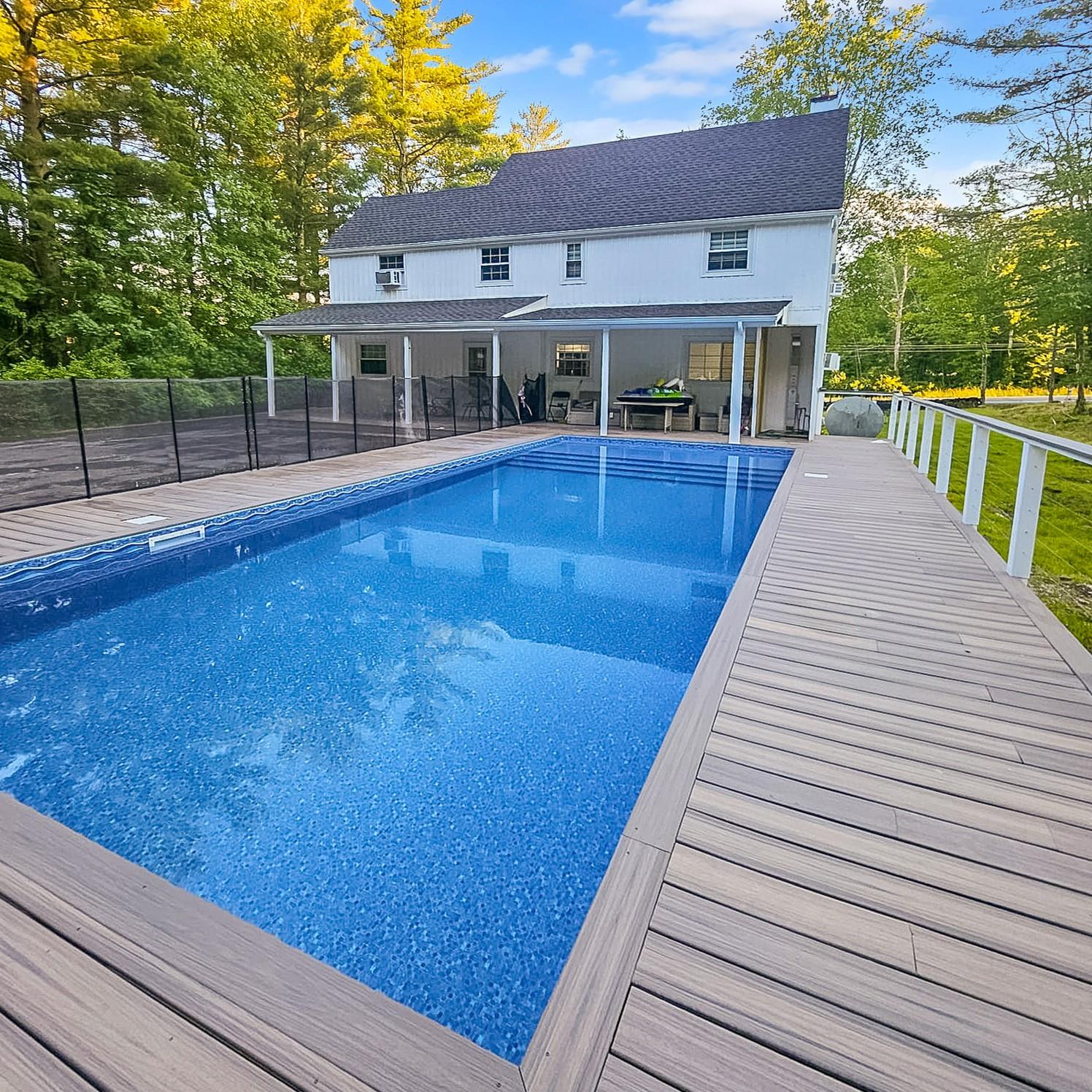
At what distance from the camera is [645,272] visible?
596 inches

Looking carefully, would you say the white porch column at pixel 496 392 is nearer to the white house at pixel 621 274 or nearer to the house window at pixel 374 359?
the white house at pixel 621 274

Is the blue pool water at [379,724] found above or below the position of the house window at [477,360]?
below

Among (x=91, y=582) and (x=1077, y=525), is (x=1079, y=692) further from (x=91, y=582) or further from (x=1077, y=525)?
(x=91, y=582)

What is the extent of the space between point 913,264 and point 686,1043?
39532mm

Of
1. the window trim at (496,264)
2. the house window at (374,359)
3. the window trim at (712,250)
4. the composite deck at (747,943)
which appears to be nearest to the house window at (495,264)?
the window trim at (496,264)

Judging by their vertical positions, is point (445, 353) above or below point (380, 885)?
above

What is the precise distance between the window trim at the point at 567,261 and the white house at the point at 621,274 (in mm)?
38

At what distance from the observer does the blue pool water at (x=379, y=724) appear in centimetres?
215

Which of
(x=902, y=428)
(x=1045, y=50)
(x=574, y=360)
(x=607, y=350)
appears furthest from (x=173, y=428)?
(x=1045, y=50)

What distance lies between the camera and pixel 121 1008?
1.56 m

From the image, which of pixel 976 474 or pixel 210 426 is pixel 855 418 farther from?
pixel 210 426

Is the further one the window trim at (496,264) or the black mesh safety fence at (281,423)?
the window trim at (496,264)

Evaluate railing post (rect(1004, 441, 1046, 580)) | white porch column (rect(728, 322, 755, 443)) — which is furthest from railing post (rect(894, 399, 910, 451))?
railing post (rect(1004, 441, 1046, 580))

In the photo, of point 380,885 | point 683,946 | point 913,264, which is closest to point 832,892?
point 683,946
